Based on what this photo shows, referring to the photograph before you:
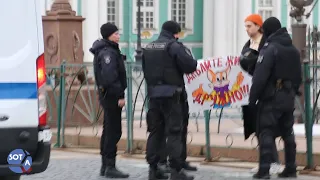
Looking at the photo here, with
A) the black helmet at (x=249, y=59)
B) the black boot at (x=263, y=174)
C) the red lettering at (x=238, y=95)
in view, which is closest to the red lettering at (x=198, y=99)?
the red lettering at (x=238, y=95)

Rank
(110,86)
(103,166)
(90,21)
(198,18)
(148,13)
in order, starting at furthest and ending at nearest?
(198,18), (148,13), (90,21), (103,166), (110,86)

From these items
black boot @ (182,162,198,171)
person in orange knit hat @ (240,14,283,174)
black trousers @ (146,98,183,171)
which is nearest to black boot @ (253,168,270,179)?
person in orange knit hat @ (240,14,283,174)

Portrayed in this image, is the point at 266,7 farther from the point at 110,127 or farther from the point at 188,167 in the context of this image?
the point at 110,127

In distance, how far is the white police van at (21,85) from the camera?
27.8ft

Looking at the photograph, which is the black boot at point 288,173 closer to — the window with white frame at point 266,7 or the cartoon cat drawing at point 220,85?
the cartoon cat drawing at point 220,85

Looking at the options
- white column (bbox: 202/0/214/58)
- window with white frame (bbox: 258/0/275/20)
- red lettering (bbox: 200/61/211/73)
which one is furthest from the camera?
window with white frame (bbox: 258/0/275/20)

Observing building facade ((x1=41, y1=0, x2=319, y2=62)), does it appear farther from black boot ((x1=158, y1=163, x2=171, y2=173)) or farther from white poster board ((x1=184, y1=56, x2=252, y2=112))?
black boot ((x1=158, y1=163, x2=171, y2=173))

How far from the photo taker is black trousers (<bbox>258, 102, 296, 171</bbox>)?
10.7m

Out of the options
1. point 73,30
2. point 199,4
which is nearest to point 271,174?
point 73,30

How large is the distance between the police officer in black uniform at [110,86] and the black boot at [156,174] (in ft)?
1.40

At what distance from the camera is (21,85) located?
28.1ft

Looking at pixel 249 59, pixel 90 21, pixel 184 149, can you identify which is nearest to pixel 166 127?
pixel 184 149

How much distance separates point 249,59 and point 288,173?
1.38 m

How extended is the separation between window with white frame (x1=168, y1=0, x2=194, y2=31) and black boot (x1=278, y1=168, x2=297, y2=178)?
155 ft
